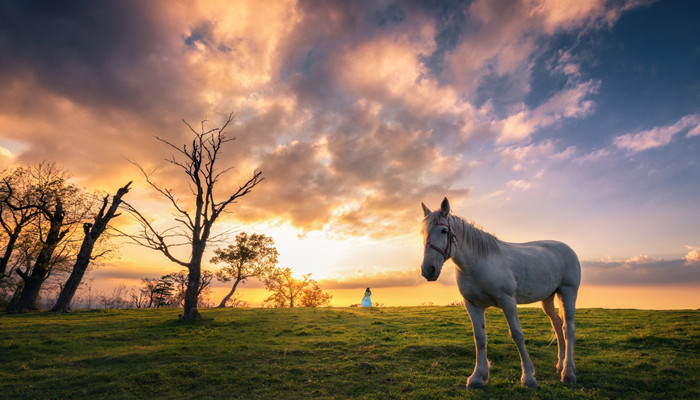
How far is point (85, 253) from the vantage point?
1039 inches

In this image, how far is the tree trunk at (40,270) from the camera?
25688 millimetres

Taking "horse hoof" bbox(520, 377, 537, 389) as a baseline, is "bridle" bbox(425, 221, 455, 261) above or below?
above

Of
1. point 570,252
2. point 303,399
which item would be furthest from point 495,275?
point 303,399

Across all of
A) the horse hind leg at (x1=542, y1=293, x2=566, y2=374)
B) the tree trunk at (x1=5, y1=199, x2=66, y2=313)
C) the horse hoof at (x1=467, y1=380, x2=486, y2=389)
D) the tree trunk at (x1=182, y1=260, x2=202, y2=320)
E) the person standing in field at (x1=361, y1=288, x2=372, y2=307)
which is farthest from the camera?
the person standing in field at (x1=361, y1=288, x2=372, y2=307)

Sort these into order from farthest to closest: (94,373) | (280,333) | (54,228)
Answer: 1. (54,228)
2. (280,333)
3. (94,373)

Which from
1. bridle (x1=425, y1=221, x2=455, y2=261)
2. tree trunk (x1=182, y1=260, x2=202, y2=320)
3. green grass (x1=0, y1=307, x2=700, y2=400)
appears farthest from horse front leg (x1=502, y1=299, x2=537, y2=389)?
tree trunk (x1=182, y1=260, x2=202, y2=320)

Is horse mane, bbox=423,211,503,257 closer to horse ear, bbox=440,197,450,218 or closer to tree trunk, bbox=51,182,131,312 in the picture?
horse ear, bbox=440,197,450,218

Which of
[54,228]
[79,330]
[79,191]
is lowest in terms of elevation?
[79,330]

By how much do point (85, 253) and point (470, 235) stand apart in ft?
104

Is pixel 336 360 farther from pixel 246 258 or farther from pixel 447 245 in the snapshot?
pixel 246 258

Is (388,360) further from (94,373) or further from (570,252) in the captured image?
(94,373)

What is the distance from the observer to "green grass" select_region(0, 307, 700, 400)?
284 inches

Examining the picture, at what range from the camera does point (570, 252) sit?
8297 mm

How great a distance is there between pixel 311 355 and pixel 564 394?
7.09m
